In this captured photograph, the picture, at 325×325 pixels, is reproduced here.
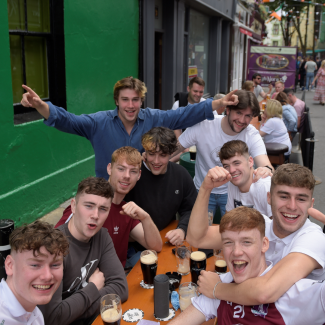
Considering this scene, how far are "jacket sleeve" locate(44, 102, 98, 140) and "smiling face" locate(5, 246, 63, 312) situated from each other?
6.35ft

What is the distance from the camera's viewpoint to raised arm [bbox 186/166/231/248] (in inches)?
96.5

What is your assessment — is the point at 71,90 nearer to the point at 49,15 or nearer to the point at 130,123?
the point at 49,15

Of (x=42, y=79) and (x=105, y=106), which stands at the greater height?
(x=42, y=79)

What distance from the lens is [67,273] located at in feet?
7.70

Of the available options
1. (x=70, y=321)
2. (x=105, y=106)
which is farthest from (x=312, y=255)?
(x=105, y=106)

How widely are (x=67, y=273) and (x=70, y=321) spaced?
297mm

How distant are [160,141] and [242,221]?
54.1 inches

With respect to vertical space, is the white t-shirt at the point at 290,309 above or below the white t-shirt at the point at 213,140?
below

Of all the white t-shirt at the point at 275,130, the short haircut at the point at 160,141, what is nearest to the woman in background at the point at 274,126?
the white t-shirt at the point at 275,130

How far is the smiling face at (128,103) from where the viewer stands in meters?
3.67

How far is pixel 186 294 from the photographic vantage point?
2199 millimetres

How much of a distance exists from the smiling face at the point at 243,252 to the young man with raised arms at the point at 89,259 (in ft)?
2.57

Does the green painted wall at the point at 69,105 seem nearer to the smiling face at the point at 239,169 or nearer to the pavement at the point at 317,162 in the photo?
the pavement at the point at 317,162

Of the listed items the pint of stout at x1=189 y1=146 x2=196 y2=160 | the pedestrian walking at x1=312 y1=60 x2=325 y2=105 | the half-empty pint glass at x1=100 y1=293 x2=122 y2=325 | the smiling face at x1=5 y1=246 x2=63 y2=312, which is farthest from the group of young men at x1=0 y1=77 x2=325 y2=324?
the pedestrian walking at x1=312 y1=60 x2=325 y2=105
